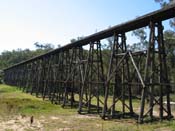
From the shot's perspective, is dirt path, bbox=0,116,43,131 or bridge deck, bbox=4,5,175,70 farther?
dirt path, bbox=0,116,43,131

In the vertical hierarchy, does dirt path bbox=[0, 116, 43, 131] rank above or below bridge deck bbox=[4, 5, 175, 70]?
below

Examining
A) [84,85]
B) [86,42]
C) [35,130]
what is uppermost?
[86,42]

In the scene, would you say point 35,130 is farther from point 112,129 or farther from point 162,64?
point 162,64

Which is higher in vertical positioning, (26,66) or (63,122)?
(26,66)

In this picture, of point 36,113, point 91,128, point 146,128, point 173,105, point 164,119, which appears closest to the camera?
point 146,128

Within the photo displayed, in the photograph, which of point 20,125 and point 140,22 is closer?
point 20,125

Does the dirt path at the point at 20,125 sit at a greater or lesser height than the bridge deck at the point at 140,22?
lesser

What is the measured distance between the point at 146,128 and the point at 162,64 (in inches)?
174

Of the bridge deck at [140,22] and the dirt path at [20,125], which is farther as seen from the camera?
the dirt path at [20,125]

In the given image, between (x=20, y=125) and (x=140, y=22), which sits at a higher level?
(x=140, y=22)

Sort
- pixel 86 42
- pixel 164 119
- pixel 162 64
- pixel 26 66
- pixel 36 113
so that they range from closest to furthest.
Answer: pixel 164 119, pixel 162 64, pixel 36 113, pixel 86 42, pixel 26 66

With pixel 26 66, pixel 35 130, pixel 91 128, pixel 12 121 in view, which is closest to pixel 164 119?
pixel 91 128

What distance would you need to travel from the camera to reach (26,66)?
157 feet

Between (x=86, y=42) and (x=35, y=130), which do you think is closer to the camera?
(x=35, y=130)
